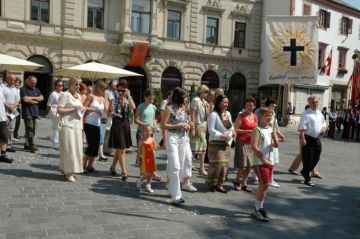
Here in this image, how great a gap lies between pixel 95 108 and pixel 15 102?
12.3 ft

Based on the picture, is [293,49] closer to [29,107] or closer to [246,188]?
[246,188]

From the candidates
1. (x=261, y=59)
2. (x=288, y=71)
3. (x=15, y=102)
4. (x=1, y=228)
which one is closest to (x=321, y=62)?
(x=261, y=59)

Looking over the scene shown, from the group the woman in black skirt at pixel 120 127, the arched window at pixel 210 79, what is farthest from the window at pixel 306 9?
the woman in black skirt at pixel 120 127

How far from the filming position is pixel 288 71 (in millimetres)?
9750

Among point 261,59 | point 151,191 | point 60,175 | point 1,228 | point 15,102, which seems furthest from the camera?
point 261,59

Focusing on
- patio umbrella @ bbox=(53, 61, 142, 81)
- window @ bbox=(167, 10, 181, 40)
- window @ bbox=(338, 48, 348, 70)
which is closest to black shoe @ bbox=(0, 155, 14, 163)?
patio umbrella @ bbox=(53, 61, 142, 81)

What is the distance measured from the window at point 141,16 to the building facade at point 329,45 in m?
9.67

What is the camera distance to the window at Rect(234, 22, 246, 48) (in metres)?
32.0

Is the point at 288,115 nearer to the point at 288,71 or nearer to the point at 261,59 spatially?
the point at 261,59

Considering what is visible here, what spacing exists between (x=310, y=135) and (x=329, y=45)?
29.1 meters

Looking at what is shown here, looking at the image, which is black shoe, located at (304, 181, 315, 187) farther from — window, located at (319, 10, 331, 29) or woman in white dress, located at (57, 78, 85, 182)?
window, located at (319, 10, 331, 29)

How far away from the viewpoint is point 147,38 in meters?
27.7

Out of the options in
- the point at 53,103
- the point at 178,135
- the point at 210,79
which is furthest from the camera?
the point at 210,79

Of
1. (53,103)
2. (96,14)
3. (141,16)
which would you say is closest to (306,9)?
(141,16)
